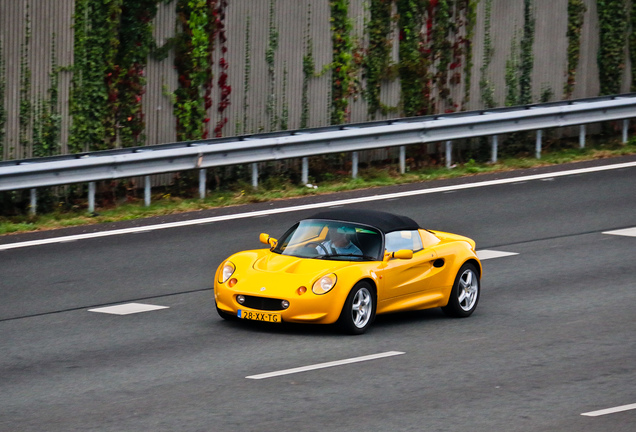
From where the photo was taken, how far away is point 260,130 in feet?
68.6

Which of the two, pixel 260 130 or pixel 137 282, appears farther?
pixel 260 130

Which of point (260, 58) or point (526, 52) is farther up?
point (526, 52)

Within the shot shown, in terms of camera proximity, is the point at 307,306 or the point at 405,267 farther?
the point at 405,267

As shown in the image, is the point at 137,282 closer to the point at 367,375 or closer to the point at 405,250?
the point at 405,250

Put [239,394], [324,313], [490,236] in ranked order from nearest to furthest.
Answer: [239,394]
[324,313]
[490,236]

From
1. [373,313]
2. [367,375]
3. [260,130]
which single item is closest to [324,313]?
[373,313]

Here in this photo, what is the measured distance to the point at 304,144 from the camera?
20.0m

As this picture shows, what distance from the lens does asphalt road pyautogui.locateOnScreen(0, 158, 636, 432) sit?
845cm

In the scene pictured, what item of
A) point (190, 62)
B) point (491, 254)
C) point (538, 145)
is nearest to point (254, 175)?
point (190, 62)

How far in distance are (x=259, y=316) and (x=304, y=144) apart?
29.8 feet

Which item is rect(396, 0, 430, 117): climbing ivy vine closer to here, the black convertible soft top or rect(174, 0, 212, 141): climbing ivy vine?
rect(174, 0, 212, 141): climbing ivy vine

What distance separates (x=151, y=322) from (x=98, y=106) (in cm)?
797

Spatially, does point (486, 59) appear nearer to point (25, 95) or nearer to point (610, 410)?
point (25, 95)

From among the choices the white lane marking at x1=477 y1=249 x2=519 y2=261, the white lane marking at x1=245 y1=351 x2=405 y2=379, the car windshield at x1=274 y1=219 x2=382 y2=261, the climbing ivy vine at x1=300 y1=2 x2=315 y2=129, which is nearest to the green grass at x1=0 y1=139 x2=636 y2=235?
the climbing ivy vine at x1=300 y1=2 x2=315 y2=129
